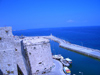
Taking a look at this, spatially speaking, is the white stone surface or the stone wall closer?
the stone wall

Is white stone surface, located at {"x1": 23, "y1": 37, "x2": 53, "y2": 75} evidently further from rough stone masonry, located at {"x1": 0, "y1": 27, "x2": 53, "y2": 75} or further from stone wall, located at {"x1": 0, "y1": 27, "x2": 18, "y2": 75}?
stone wall, located at {"x1": 0, "y1": 27, "x2": 18, "y2": 75}

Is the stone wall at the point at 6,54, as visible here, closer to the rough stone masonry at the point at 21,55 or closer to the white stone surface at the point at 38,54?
the rough stone masonry at the point at 21,55

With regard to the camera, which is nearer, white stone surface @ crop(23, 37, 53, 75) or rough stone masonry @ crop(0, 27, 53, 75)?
rough stone masonry @ crop(0, 27, 53, 75)

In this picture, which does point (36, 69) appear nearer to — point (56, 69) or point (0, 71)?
point (56, 69)

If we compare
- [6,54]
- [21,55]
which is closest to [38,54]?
[21,55]

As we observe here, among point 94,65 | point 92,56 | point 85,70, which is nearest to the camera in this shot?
point 85,70

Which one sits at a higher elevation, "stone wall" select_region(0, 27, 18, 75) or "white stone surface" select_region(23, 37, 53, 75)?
"stone wall" select_region(0, 27, 18, 75)

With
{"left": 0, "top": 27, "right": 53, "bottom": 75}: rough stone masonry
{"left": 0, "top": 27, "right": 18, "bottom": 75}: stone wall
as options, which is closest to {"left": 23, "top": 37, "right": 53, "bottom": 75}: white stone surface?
{"left": 0, "top": 27, "right": 53, "bottom": 75}: rough stone masonry

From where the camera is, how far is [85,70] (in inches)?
878

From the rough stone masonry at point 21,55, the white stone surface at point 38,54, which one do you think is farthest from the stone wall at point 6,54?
the white stone surface at point 38,54

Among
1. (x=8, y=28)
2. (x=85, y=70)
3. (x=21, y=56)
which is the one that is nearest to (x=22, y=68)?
(x=21, y=56)

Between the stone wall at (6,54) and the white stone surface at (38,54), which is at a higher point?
the stone wall at (6,54)

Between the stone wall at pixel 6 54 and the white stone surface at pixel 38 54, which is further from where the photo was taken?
the white stone surface at pixel 38 54

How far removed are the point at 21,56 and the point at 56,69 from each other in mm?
8901
